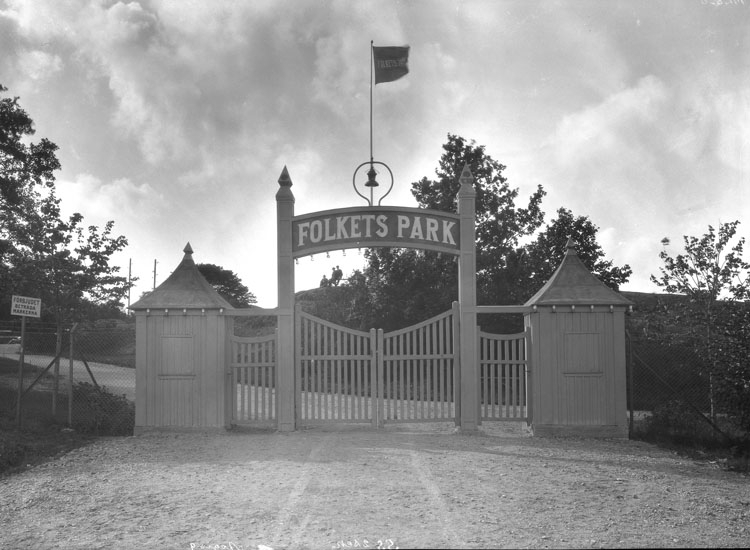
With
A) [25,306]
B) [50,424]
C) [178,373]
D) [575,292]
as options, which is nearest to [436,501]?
[575,292]

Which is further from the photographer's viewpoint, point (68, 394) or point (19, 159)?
point (19, 159)

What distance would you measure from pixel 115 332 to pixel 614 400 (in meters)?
9.93

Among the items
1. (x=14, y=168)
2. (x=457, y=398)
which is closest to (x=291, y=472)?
(x=457, y=398)

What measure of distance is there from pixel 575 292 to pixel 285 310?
509 centimetres

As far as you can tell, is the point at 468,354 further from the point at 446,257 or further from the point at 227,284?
the point at 227,284

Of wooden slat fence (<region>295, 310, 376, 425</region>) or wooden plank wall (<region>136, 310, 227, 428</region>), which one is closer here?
wooden slat fence (<region>295, 310, 376, 425</region>)

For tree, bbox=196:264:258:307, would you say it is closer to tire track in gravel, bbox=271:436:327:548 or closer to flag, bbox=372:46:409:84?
flag, bbox=372:46:409:84

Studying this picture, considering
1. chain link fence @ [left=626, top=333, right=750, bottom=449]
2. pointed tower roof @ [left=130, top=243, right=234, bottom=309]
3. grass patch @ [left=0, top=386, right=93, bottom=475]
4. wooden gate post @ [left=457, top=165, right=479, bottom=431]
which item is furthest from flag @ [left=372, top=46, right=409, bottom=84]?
grass patch @ [left=0, top=386, right=93, bottom=475]

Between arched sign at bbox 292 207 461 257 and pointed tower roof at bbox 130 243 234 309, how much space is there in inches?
68.3

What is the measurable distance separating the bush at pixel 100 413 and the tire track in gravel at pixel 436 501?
5.99m

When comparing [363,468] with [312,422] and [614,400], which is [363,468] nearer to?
[312,422]

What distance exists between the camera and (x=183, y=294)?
11023mm

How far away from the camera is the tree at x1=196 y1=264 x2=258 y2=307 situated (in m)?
45.8

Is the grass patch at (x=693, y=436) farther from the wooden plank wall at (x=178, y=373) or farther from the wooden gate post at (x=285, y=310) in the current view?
the wooden plank wall at (x=178, y=373)
